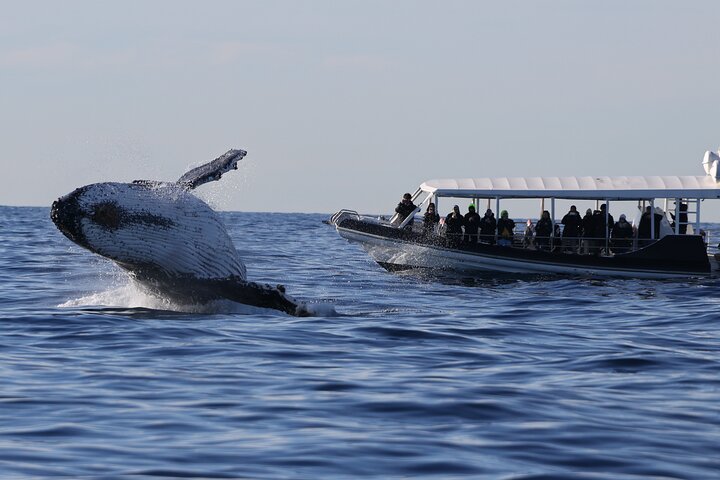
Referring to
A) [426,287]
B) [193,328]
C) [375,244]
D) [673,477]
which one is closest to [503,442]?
[673,477]

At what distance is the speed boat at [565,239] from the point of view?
2841cm

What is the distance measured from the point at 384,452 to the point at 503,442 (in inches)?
34.7

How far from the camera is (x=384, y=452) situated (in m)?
7.60

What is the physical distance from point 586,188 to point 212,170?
57.1 feet

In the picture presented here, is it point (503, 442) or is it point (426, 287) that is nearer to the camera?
point (503, 442)

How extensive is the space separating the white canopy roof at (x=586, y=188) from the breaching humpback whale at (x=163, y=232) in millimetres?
16475

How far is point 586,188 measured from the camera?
29.6 meters

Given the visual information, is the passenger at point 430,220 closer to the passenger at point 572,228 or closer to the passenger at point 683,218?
the passenger at point 572,228

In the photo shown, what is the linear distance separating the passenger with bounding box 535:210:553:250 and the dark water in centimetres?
1159

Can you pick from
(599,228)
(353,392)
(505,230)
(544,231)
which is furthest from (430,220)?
(353,392)

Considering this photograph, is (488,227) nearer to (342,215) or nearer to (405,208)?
(405,208)

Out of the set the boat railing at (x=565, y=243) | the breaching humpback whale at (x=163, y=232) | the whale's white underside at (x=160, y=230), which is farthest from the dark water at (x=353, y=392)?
the boat railing at (x=565, y=243)

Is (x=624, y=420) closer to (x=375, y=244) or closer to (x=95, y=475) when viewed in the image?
(x=95, y=475)

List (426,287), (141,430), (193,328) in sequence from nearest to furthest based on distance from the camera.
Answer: (141,430) < (193,328) < (426,287)
